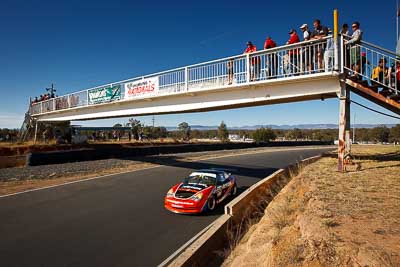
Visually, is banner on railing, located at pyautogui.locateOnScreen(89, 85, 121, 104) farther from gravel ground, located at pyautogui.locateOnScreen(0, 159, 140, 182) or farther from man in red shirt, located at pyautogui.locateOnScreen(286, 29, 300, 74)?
man in red shirt, located at pyautogui.locateOnScreen(286, 29, 300, 74)

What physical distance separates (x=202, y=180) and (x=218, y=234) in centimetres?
380

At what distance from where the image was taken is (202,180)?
10.7m

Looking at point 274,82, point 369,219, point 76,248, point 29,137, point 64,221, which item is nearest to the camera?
point 369,219

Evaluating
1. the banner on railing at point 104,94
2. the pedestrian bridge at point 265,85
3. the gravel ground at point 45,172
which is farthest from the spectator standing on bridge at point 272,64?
the gravel ground at point 45,172

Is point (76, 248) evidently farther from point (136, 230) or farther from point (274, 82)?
point (274, 82)

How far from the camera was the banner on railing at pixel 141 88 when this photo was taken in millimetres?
16250

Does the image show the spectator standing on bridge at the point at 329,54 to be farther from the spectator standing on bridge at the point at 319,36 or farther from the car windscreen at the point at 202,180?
the car windscreen at the point at 202,180

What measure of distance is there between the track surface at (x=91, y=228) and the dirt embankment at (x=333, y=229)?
1.96 metres

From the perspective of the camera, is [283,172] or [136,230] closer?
[136,230]

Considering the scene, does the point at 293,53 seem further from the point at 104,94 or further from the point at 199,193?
the point at 104,94

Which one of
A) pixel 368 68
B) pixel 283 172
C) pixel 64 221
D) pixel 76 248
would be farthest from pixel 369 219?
pixel 283 172

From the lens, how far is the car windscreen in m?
10.6

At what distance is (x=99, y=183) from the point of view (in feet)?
51.0

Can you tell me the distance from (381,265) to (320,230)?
5.18 ft
